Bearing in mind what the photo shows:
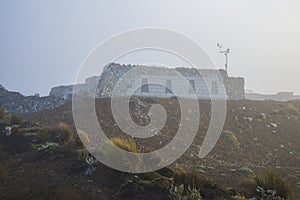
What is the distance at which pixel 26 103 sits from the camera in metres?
37.2

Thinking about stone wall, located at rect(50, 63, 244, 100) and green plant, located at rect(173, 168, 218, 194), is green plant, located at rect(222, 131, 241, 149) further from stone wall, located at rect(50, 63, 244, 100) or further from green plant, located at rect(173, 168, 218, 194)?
green plant, located at rect(173, 168, 218, 194)

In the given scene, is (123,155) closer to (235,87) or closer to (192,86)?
(192,86)

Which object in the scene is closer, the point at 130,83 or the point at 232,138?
the point at 232,138

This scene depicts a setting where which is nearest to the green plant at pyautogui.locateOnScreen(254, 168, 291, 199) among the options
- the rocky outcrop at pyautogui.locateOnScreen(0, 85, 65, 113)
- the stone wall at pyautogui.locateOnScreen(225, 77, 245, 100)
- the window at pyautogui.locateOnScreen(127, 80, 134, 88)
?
the window at pyautogui.locateOnScreen(127, 80, 134, 88)

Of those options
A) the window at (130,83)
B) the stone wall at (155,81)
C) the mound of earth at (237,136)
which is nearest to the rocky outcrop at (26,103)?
the stone wall at (155,81)

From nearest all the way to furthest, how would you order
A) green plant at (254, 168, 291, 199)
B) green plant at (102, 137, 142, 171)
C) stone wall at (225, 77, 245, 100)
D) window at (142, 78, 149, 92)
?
green plant at (254, 168, 291, 199), green plant at (102, 137, 142, 171), window at (142, 78, 149, 92), stone wall at (225, 77, 245, 100)

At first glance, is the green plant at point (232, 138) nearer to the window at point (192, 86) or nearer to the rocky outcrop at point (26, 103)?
the window at point (192, 86)

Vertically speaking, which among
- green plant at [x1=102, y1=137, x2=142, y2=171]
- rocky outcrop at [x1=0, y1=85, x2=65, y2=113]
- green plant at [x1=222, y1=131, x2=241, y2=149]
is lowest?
green plant at [x1=222, y1=131, x2=241, y2=149]

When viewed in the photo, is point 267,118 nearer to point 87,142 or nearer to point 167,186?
point 87,142

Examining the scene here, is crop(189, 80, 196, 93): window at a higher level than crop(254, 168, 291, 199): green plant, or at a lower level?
higher

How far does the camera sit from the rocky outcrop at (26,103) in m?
35.5

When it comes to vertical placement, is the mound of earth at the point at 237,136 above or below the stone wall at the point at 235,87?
below

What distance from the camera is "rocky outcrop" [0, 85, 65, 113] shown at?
3553cm

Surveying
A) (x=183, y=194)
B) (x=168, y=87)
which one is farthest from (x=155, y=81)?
(x=183, y=194)
